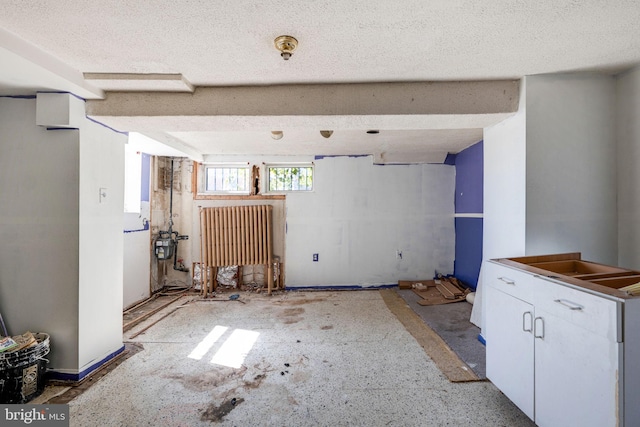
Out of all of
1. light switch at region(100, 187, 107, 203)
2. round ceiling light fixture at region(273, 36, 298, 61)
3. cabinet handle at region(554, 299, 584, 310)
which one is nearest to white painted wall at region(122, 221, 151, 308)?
light switch at region(100, 187, 107, 203)

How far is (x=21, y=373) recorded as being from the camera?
6.12 ft

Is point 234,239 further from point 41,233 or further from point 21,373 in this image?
point 21,373

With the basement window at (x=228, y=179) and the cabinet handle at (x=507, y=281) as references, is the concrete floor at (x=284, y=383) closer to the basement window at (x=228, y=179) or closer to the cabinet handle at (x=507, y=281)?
the cabinet handle at (x=507, y=281)

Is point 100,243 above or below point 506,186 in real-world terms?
below

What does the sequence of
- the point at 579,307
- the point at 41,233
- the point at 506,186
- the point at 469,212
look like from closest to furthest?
the point at 579,307, the point at 41,233, the point at 506,186, the point at 469,212

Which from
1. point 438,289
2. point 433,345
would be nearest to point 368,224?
point 438,289

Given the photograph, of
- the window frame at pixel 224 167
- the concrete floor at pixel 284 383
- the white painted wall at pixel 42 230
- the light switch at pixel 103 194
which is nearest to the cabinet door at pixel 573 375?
the concrete floor at pixel 284 383

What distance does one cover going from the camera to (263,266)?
189 inches

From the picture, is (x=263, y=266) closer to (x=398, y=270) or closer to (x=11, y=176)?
(x=398, y=270)

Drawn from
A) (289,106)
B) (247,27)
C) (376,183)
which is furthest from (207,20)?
(376,183)

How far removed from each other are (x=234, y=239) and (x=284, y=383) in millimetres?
2771

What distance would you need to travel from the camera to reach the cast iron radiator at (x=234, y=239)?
175 inches

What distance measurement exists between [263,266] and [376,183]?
2422mm

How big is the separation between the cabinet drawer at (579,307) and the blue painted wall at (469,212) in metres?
2.75
